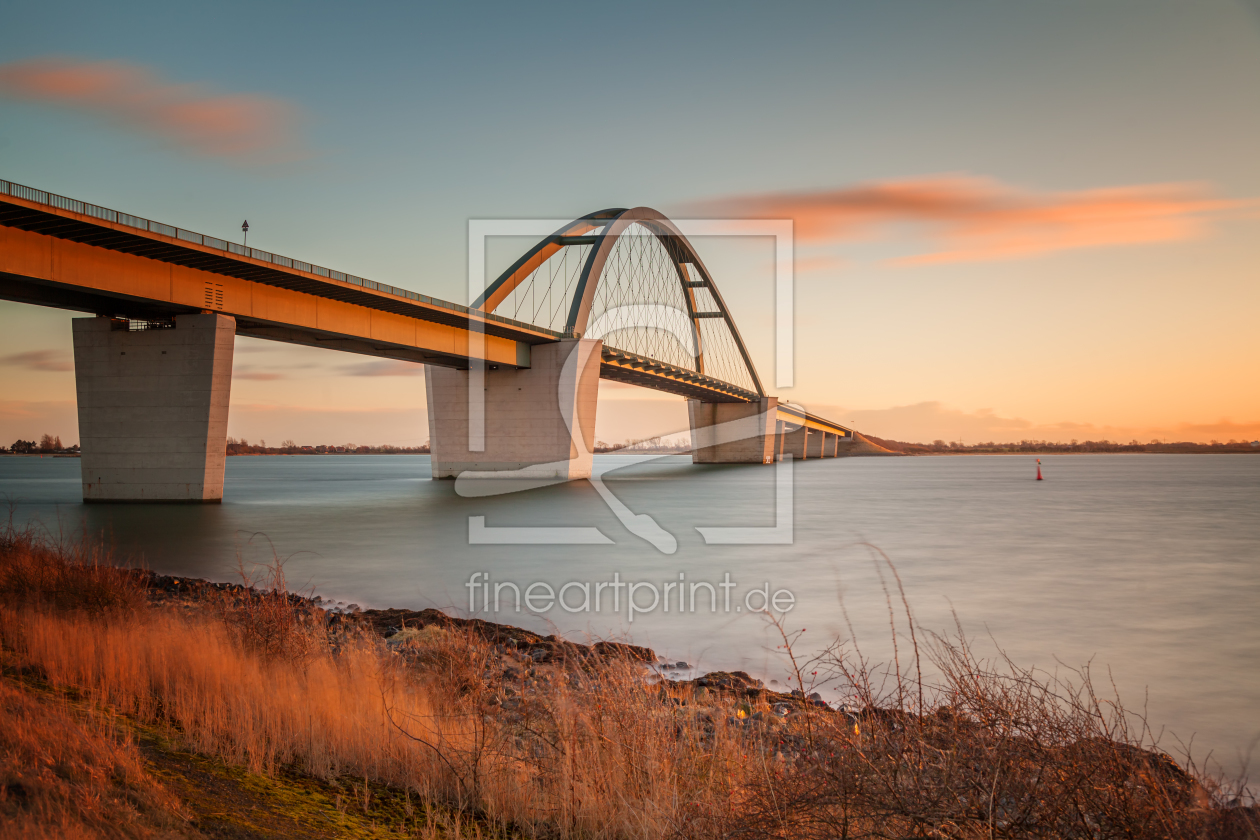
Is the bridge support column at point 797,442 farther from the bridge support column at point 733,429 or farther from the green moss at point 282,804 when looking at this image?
the green moss at point 282,804

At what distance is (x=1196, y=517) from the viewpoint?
114 ft

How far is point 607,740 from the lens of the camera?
4.80 m

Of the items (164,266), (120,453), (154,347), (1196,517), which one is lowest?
(1196,517)

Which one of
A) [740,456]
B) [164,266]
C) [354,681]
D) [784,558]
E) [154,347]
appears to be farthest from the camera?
[740,456]

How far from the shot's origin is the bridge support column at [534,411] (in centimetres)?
5225

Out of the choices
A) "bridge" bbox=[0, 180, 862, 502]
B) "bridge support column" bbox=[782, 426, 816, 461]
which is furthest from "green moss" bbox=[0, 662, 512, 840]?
"bridge support column" bbox=[782, 426, 816, 461]

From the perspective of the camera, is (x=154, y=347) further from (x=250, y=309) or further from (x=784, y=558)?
(x=784, y=558)

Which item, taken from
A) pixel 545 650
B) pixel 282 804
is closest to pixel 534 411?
pixel 545 650

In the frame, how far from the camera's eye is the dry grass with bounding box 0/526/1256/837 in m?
3.23

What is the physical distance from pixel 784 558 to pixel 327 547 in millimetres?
12445

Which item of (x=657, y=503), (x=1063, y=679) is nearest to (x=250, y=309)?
(x=657, y=503)

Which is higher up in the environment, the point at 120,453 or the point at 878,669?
the point at 120,453

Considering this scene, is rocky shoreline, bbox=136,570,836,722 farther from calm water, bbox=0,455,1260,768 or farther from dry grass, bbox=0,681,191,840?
dry grass, bbox=0,681,191,840

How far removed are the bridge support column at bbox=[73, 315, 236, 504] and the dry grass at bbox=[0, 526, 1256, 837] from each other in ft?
82.8
